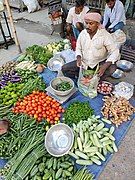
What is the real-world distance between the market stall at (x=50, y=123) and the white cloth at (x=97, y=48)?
548 mm

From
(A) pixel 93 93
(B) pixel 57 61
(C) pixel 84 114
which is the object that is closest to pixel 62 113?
(C) pixel 84 114

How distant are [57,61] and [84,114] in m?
1.64

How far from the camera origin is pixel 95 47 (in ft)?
11.6

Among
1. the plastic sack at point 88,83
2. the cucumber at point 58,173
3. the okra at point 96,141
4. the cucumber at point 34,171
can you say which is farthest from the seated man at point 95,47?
the cucumber at point 34,171

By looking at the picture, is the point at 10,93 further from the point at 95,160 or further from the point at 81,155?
the point at 95,160

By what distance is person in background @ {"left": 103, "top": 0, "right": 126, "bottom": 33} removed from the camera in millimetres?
4598

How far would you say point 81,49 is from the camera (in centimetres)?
381

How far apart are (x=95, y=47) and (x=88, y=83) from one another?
59 centimetres

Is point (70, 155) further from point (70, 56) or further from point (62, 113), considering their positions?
point (70, 56)

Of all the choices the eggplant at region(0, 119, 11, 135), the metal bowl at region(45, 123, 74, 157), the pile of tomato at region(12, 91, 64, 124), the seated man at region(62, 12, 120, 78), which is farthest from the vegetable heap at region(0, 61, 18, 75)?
the metal bowl at region(45, 123, 74, 157)

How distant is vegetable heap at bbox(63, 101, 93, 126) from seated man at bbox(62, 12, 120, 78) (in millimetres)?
586

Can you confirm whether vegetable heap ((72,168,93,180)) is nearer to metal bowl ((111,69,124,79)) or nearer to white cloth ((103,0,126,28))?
metal bowl ((111,69,124,79))

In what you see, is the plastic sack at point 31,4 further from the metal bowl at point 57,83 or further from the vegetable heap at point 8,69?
the metal bowl at point 57,83

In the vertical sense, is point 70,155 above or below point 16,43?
below
